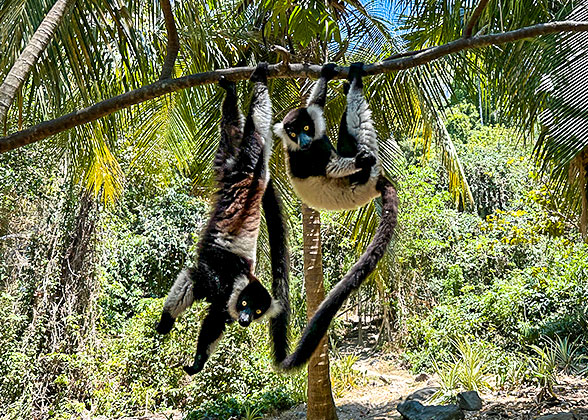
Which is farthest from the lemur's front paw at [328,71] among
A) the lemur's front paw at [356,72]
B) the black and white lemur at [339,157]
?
the lemur's front paw at [356,72]

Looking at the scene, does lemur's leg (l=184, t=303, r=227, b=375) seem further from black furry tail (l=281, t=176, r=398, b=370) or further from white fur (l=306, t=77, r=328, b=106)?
white fur (l=306, t=77, r=328, b=106)

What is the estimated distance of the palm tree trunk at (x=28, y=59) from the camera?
375 centimetres

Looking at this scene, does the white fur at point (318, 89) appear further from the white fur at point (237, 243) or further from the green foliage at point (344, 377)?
the green foliage at point (344, 377)

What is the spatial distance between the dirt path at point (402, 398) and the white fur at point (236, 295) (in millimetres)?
5917

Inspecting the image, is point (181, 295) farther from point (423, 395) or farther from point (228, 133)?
point (423, 395)

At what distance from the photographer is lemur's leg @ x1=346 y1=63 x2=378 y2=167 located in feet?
11.5

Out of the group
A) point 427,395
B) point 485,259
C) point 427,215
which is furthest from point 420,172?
point 427,395

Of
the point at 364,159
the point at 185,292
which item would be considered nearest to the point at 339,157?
the point at 364,159

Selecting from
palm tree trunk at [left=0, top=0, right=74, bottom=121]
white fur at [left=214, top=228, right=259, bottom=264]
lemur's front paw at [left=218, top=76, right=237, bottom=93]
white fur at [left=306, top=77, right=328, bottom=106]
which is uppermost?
palm tree trunk at [left=0, top=0, right=74, bottom=121]

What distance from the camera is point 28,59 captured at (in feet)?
12.5

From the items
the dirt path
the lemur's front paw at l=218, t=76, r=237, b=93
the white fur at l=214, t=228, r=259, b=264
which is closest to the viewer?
the white fur at l=214, t=228, r=259, b=264

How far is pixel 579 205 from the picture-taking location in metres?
7.10

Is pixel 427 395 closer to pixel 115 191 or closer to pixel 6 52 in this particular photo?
pixel 115 191

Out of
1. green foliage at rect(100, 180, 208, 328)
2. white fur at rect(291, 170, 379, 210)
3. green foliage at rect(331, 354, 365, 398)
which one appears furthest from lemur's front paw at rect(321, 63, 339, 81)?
green foliage at rect(100, 180, 208, 328)
